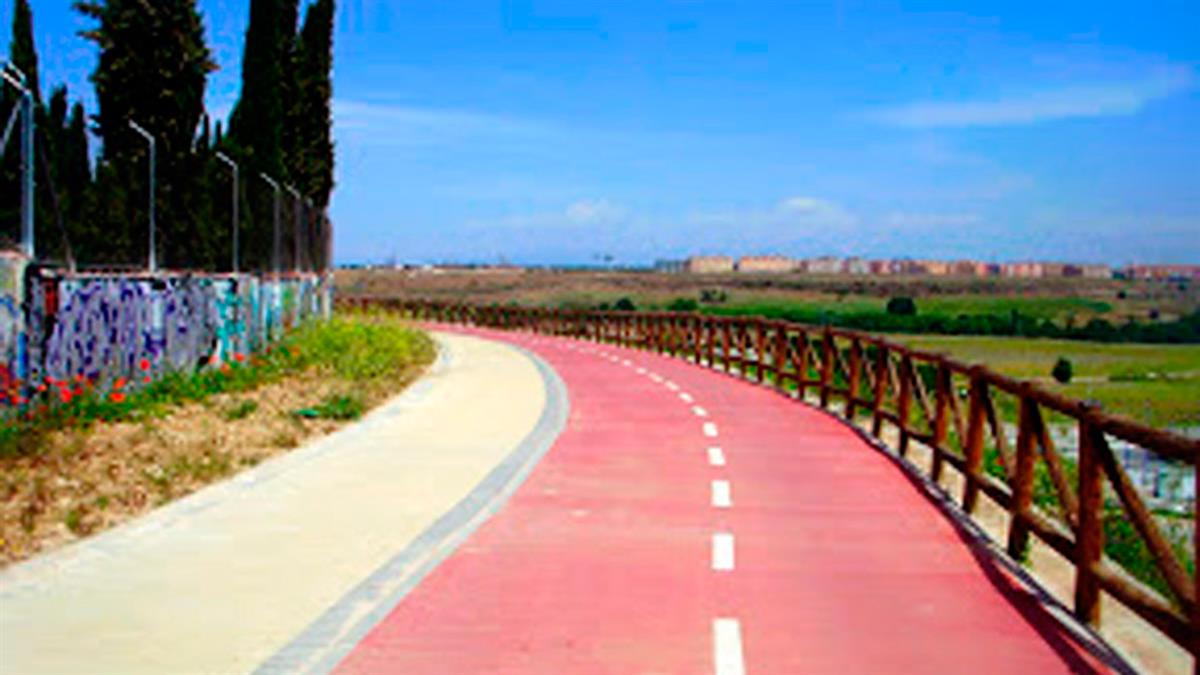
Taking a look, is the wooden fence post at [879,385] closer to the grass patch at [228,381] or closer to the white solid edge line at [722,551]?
the white solid edge line at [722,551]

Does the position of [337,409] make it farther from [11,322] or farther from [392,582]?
[392,582]

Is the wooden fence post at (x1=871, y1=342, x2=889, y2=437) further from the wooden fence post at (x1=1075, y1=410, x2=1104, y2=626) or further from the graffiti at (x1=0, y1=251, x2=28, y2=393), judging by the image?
the graffiti at (x1=0, y1=251, x2=28, y2=393)

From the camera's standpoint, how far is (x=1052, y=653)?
6.73m

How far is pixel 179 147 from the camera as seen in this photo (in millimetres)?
28594

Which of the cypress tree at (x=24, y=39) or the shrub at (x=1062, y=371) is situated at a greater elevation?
the cypress tree at (x=24, y=39)

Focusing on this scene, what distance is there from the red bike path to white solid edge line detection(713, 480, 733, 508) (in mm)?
39

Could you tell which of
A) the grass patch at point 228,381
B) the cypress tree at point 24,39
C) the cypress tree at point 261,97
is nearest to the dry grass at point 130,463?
the grass patch at point 228,381

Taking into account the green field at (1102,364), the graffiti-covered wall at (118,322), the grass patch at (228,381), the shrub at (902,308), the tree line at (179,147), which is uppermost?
the tree line at (179,147)

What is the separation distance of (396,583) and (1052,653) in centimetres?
387

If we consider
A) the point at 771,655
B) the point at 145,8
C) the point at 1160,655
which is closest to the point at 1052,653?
the point at 1160,655

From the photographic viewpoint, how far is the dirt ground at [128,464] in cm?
933

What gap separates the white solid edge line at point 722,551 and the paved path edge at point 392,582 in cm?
186

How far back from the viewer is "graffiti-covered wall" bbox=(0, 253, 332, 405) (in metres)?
12.4

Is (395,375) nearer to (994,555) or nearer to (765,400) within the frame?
(765,400)
